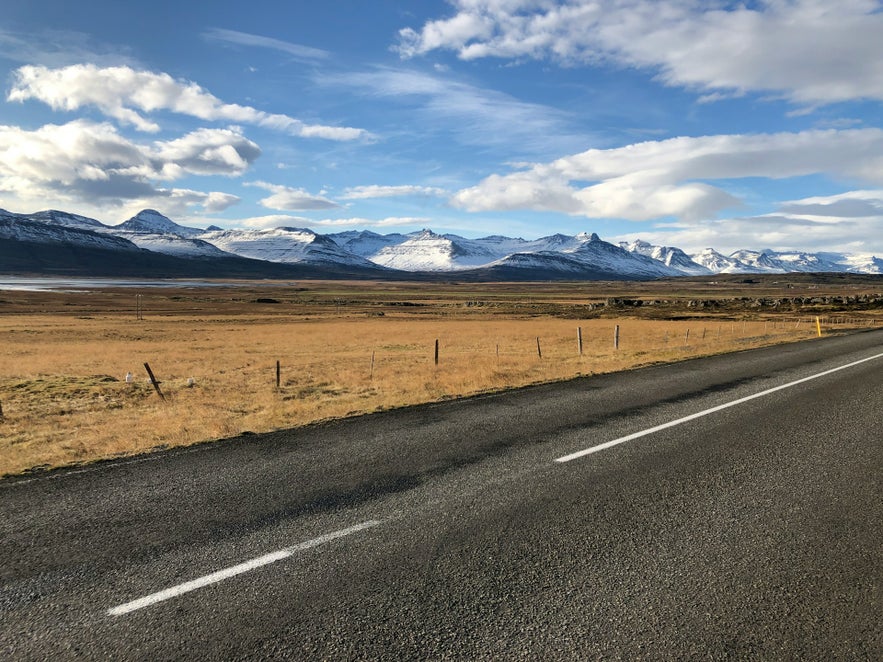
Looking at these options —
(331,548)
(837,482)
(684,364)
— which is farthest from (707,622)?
(684,364)

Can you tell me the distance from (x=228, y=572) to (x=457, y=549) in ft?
6.57

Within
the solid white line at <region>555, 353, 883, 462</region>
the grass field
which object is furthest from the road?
the grass field

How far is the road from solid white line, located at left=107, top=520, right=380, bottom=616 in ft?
0.07

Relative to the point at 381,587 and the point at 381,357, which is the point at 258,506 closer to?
the point at 381,587

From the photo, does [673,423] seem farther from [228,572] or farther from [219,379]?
[219,379]

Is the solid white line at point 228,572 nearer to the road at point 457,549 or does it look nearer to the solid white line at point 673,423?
the road at point 457,549

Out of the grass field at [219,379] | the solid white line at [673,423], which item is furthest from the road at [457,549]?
the grass field at [219,379]

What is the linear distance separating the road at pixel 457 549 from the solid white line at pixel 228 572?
21 mm

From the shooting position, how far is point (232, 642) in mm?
3775

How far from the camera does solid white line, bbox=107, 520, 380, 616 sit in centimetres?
415

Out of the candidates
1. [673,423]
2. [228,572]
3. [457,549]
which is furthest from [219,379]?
[457,549]

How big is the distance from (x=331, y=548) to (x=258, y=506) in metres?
1.46

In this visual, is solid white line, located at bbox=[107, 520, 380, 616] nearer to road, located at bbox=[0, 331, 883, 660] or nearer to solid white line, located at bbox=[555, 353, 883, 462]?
road, located at bbox=[0, 331, 883, 660]

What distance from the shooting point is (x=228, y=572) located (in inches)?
182
